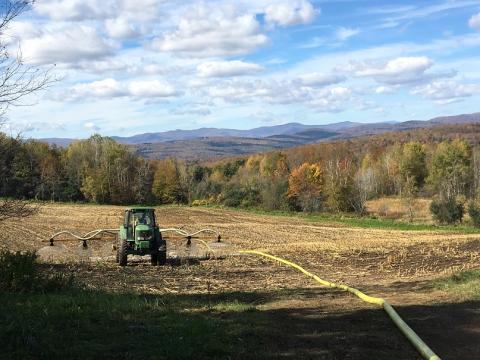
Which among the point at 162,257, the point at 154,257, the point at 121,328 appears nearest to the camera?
the point at 121,328

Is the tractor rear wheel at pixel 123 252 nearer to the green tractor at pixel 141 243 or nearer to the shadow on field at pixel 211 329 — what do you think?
the green tractor at pixel 141 243

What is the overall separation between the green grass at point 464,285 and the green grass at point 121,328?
445 cm

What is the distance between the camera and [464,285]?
11.4 m

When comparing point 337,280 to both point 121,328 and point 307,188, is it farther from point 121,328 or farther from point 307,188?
point 307,188

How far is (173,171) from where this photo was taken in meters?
80.3

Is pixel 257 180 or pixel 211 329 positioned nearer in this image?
pixel 211 329

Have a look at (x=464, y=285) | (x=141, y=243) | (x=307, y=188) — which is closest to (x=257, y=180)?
(x=307, y=188)

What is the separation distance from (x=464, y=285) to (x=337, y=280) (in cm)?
392

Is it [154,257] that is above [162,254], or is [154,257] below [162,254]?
below

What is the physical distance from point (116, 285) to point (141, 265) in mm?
6169

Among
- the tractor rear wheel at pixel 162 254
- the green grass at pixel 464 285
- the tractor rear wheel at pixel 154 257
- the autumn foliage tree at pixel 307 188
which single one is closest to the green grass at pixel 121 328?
the green grass at pixel 464 285

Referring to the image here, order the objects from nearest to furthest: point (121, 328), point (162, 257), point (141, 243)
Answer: point (121, 328), point (141, 243), point (162, 257)

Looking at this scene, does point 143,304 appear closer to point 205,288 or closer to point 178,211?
point 205,288

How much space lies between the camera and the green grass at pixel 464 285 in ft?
34.1
